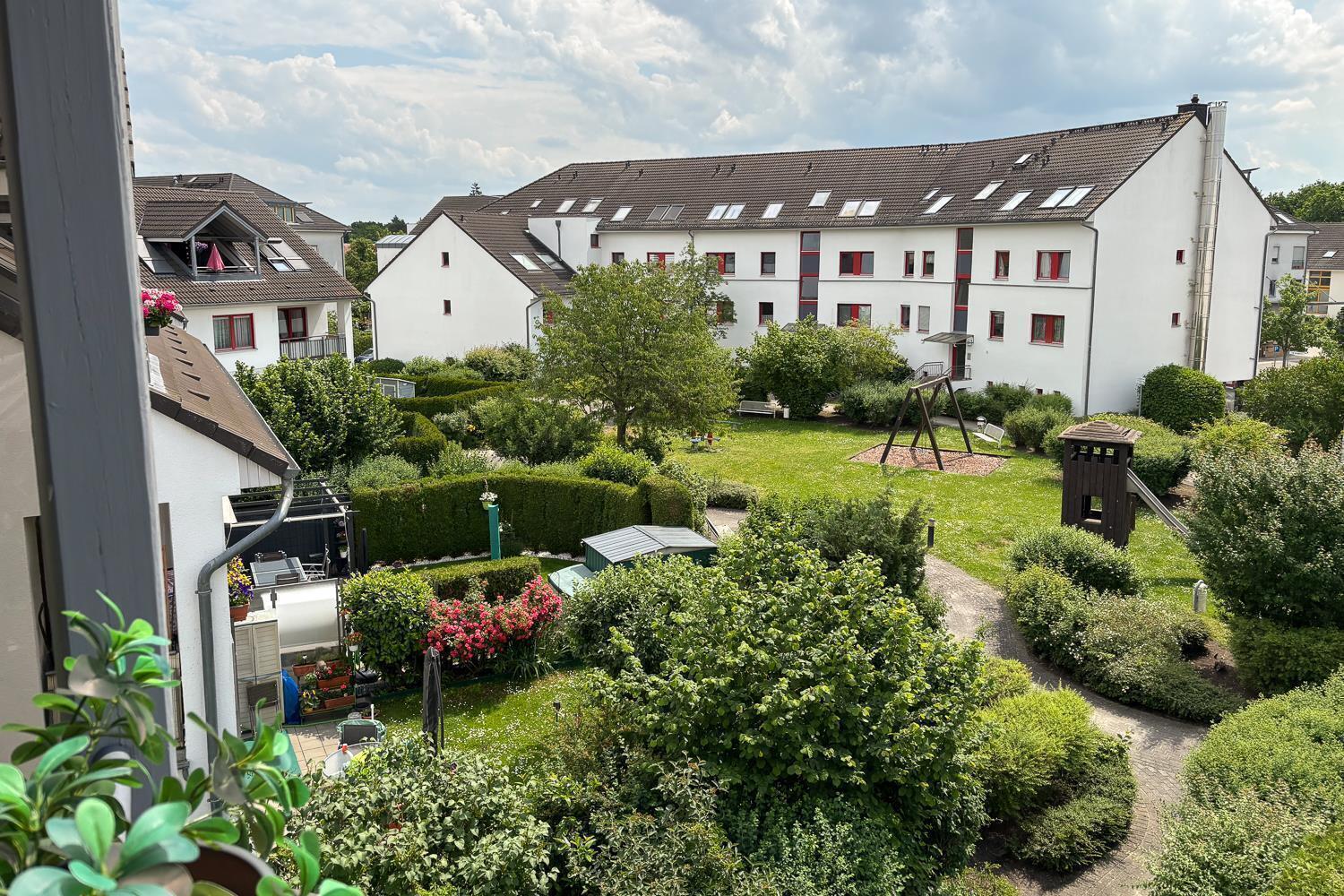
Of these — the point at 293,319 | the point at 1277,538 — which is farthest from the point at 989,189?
the point at 1277,538

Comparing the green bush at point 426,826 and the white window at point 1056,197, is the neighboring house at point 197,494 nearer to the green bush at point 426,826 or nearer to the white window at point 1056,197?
the green bush at point 426,826

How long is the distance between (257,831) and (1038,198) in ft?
132

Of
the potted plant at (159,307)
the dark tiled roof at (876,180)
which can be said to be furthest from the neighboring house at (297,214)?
the potted plant at (159,307)

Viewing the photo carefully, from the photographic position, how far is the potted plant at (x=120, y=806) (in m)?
1.30

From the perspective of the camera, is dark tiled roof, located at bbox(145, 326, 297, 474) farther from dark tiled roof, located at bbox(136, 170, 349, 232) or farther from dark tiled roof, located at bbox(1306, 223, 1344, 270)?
dark tiled roof, located at bbox(1306, 223, 1344, 270)

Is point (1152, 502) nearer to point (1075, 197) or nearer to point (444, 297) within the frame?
point (1075, 197)

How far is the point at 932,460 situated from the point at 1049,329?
8839 millimetres

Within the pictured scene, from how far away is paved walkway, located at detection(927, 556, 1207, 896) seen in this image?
11.2 m

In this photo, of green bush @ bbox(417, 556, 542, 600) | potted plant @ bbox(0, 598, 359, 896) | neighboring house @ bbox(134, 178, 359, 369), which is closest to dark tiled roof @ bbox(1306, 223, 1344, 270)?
neighboring house @ bbox(134, 178, 359, 369)

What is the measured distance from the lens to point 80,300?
1872 millimetres

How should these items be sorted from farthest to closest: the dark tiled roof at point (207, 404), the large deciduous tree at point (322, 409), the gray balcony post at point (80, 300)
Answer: the large deciduous tree at point (322, 409)
the dark tiled roof at point (207, 404)
the gray balcony post at point (80, 300)

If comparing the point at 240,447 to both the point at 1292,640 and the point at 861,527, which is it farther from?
the point at 1292,640

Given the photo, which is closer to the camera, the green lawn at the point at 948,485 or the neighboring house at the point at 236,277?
the green lawn at the point at 948,485

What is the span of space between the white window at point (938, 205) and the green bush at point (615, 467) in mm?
23199
